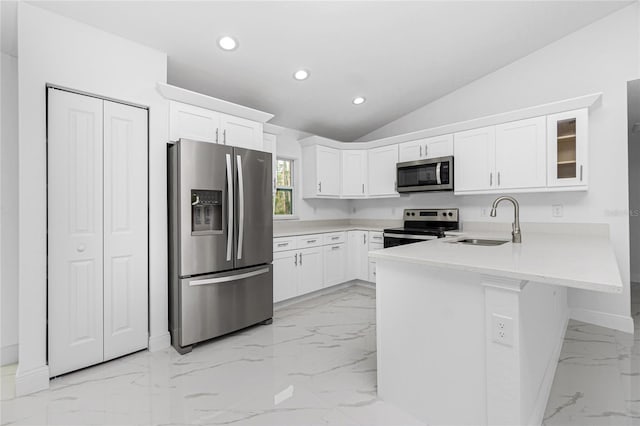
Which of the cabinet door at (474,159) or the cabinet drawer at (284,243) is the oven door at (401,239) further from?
the cabinet drawer at (284,243)

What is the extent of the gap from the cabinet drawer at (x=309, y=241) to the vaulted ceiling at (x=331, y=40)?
1.60 metres

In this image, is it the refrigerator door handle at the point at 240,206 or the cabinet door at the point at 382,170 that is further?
the cabinet door at the point at 382,170

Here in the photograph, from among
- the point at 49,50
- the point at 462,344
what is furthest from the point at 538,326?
the point at 49,50

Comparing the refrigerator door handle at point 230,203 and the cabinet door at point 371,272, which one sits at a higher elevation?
the refrigerator door handle at point 230,203

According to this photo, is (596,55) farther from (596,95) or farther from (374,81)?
(374,81)

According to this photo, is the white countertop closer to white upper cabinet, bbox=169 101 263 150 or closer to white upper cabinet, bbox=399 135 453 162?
white upper cabinet, bbox=169 101 263 150

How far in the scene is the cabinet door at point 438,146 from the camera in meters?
3.77

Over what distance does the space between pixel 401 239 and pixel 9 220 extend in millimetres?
3674

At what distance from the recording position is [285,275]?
3660 millimetres

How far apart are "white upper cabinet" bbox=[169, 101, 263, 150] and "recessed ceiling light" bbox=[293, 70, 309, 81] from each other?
0.62 m

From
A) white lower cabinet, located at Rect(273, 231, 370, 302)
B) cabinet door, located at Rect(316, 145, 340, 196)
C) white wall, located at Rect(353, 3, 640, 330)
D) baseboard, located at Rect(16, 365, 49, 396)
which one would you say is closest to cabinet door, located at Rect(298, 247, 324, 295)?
white lower cabinet, located at Rect(273, 231, 370, 302)

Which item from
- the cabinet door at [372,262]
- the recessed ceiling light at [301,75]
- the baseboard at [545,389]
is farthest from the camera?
the cabinet door at [372,262]

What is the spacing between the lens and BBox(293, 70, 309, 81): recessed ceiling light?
3.22 m

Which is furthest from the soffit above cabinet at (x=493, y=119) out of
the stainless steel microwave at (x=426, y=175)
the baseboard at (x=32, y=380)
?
the baseboard at (x=32, y=380)
